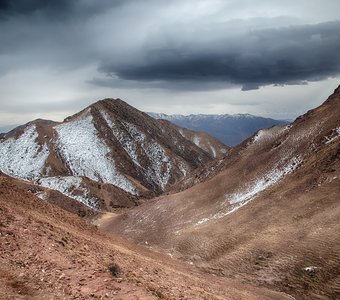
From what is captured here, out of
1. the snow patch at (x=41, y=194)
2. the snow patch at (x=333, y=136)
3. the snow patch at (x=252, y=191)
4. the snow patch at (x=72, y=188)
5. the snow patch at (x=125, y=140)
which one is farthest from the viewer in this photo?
the snow patch at (x=125, y=140)

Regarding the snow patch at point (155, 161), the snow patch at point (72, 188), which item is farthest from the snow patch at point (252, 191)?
the snow patch at point (155, 161)

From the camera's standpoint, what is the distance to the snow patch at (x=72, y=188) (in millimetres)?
109438

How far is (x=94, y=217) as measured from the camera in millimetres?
89562

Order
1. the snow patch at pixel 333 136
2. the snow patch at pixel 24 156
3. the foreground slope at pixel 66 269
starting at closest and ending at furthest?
the foreground slope at pixel 66 269
the snow patch at pixel 333 136
the snow patch at pixel 24 156

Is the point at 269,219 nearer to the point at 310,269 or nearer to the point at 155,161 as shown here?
the point at 310,269

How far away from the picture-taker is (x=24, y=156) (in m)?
154

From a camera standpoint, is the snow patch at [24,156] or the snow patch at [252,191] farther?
the snow patch at [24,156]

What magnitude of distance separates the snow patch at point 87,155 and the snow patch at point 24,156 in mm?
8864

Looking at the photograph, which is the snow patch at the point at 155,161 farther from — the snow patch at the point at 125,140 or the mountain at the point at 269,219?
the mountain at the point at 269,219

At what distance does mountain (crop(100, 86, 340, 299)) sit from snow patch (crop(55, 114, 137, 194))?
245 ft

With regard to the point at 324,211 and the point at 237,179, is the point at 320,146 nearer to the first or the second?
the point at 237,179

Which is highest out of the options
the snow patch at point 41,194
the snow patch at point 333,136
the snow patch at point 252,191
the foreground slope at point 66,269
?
the snow patch at point 333,136

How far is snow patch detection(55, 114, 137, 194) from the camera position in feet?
495

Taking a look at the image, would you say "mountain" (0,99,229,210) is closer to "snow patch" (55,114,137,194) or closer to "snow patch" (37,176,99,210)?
"snow patch" (55,114,137,194)
